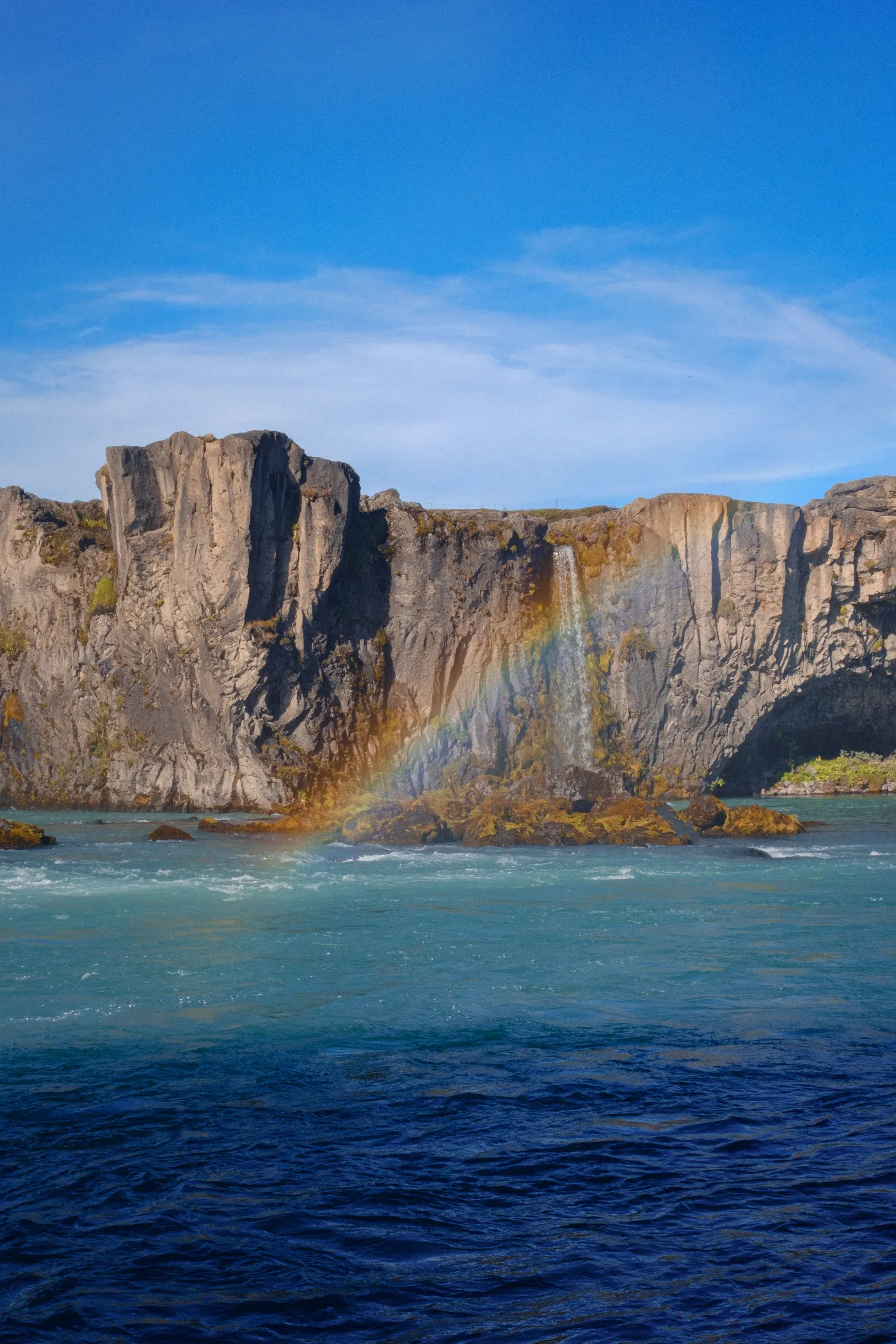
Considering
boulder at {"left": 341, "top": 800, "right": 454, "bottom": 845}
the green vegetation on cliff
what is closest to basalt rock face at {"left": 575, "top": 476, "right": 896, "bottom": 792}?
the green vegetation on cliff

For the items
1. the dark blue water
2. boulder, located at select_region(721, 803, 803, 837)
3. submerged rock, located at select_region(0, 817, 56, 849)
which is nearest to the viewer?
the dark blue water

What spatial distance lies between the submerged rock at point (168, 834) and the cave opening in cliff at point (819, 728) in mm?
31227

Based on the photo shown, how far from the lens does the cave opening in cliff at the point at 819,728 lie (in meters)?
61.3

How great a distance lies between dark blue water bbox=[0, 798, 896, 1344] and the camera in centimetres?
656

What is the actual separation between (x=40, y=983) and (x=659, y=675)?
151 ft

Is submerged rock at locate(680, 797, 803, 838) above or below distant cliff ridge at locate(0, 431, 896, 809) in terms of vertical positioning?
below

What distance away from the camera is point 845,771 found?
207 ft

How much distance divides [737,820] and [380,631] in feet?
74.6

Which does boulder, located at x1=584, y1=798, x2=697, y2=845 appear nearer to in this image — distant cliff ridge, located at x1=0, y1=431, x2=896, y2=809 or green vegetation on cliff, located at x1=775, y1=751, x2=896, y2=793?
distant cliff ridge, located at x1=0, y1=431, x2=896, y2=809

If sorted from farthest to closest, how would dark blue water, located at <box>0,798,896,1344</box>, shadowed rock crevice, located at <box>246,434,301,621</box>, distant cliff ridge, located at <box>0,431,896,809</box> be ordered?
distant cliff ridge, located at <box>0,431,896,809</box> < shadowed rock crevice, located at <box>246,434,301,621</box> < dark blue water, located at <box>0,798,896,1344</box>

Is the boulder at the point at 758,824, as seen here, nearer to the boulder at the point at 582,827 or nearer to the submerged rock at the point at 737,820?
the submerged rock at the point at 737,820

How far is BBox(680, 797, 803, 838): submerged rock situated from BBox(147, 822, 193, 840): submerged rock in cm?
1726

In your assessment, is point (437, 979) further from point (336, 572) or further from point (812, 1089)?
point (336, 572)

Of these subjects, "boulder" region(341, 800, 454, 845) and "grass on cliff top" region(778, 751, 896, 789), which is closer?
"boulder" region(341, 800, 454, 845)
